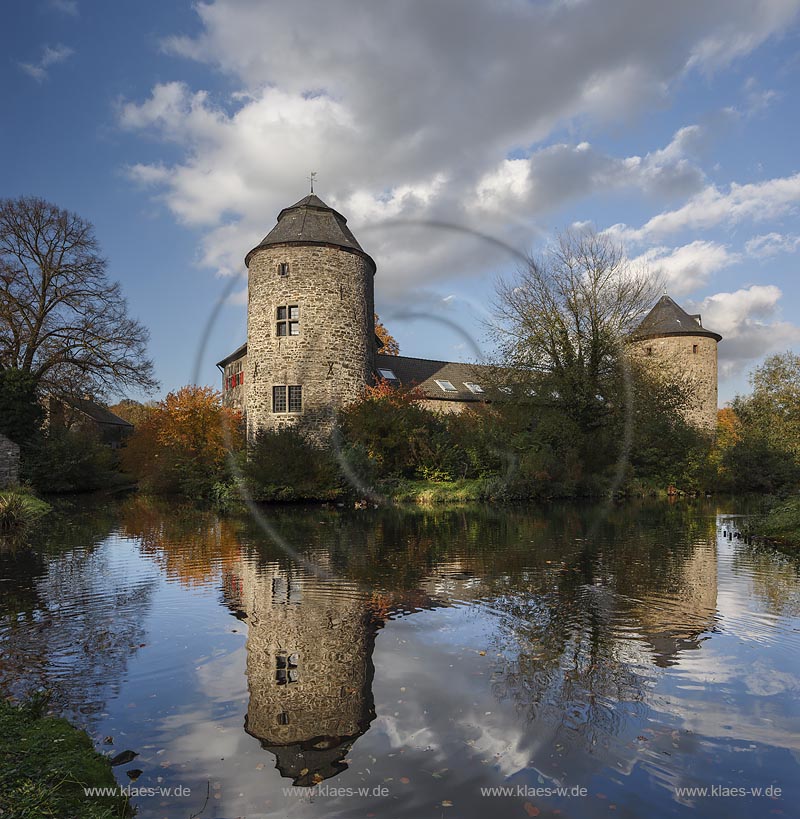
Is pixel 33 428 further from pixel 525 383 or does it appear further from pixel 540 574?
pixel 540 574

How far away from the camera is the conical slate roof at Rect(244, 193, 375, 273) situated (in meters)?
30.0

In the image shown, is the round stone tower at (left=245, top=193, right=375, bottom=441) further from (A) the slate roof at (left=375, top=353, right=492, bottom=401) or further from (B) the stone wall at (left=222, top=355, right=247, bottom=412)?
(B) the stone wall at (left=222, top=355, right=247, bottom=412)

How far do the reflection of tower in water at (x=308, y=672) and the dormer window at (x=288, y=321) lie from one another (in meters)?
22.3

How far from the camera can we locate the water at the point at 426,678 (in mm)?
3611

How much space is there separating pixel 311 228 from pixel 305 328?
5.11 metres

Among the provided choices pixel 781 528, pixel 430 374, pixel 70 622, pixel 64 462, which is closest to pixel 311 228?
pixel 430 374

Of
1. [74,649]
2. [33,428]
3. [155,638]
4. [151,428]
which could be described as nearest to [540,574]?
[155,638]

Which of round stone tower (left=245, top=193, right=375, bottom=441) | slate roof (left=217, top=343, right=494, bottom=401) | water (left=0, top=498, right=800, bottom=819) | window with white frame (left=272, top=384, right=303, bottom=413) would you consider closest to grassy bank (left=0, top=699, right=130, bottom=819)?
water (left=0, top=498, right=800, bottom=819)

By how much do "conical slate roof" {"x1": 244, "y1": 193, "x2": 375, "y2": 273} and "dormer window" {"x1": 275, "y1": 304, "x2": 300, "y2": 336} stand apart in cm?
318

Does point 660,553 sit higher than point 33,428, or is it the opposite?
point 33,428

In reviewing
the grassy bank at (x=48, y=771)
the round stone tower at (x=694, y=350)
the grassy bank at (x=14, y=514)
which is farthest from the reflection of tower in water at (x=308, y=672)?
the round stone tower at (x=694, y=350)

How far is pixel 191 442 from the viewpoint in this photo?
3033 cm

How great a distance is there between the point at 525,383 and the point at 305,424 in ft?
34.3

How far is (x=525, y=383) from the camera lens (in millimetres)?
27234
